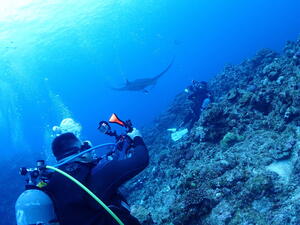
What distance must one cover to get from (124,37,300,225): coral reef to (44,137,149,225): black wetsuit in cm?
201

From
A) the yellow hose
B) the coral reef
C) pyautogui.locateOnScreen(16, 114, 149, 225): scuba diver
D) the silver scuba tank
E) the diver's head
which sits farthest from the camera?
the coral reef

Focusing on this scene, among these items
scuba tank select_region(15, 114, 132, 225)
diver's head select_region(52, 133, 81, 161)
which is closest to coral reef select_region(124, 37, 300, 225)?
scuba tank select_region(15, 114, 132, 225)

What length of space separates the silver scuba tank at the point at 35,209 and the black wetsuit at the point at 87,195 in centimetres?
10

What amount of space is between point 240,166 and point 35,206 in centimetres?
369

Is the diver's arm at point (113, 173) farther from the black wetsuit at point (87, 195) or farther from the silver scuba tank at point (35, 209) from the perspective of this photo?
the silver scuba tank at point (35, 209)

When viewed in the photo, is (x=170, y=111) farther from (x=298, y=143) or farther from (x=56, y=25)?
(x=56, y=25)

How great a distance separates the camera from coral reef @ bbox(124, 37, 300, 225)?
4.19 m

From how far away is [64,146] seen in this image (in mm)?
3246

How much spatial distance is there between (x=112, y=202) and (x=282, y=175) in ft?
9.66

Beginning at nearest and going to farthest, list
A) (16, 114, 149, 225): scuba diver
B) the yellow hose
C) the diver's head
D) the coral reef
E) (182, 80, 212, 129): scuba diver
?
the yellow hose
(16, 114, 149, 225): scuba diver
the diver's head
the coral reef
(182, 80, 212, 129): scuba diver

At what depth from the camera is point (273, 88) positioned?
758cm

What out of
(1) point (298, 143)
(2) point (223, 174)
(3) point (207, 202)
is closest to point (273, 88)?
(1) point (298, 143)

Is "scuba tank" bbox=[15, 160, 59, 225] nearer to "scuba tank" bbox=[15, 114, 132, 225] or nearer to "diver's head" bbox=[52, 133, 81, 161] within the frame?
"scuba tank" bbox=[15, 114, 132, 225]

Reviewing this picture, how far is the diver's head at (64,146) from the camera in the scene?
3.22m
